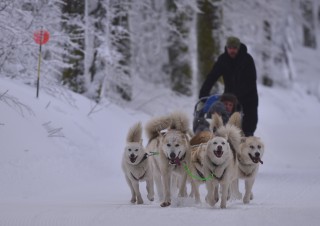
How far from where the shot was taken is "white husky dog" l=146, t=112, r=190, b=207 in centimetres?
711

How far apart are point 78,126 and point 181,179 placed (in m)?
4.58

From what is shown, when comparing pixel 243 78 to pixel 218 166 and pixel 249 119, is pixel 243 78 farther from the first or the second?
pixel 218 166

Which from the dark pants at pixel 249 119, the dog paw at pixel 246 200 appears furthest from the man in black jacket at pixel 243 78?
the dog paw at pixel 246 200

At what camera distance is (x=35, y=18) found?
42.4ft

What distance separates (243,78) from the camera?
9.71 meters

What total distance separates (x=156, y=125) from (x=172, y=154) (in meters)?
1.05

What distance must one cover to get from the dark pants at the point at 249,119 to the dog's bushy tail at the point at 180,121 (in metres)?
2.44

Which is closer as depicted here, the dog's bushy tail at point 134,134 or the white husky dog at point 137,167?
the white husky dog at point 137,167

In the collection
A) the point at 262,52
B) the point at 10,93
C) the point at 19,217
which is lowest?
the point at 19,217

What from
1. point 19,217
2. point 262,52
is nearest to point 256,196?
point 19,217

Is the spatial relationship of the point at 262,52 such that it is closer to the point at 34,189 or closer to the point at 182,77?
the point at 182,77

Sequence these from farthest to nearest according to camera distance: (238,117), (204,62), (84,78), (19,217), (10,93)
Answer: (204,62)
(84,78)
(10,93)
(238,117)
(19,217)

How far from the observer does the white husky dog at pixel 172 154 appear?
7.11 meters

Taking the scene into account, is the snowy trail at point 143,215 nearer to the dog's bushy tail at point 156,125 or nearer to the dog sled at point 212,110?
the dog's bushy tail at point 156,125
